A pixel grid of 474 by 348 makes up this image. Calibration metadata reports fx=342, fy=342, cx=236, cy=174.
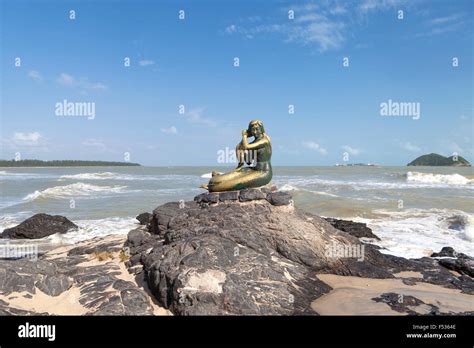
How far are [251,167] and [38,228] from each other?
30.5ft

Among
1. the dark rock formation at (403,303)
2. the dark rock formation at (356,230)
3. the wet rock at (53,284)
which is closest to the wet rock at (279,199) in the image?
the dark rock formation at (403,303)

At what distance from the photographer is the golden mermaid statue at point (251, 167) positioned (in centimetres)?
788

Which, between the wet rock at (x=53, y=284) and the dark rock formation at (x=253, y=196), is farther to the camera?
the dark rock formation at (x=253, y=196)

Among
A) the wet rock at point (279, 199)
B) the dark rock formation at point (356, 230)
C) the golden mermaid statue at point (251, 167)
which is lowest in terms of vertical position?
the dark rock formation at point (356, 230)

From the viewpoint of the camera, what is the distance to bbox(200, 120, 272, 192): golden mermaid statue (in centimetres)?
788

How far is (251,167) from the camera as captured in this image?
8.11 m

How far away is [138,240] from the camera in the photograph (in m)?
8.13

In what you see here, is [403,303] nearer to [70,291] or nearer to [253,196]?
[253,196]

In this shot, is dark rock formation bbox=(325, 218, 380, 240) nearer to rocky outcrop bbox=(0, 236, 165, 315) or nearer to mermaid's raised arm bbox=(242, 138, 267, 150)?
mermaid's raised arm bbox=(242, 138, 267, 150)

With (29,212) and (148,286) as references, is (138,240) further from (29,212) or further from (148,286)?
(29,212)

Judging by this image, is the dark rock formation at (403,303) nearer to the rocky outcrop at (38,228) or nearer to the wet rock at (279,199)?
the wet rock at (279,199)

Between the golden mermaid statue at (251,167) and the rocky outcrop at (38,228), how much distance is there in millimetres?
8045

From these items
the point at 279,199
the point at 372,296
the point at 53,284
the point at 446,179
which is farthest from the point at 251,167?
the point at 446,179
